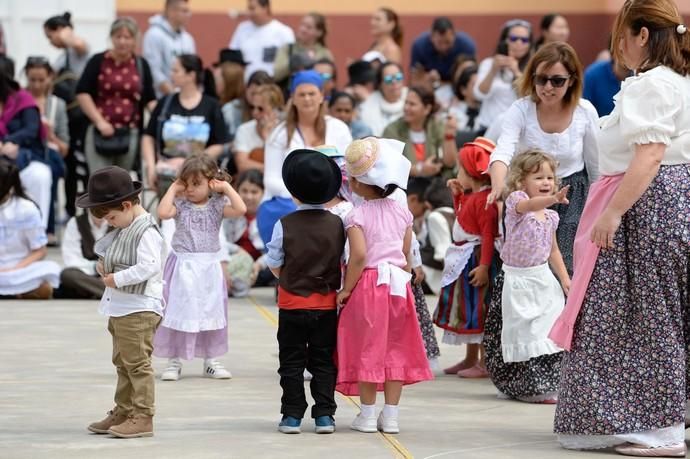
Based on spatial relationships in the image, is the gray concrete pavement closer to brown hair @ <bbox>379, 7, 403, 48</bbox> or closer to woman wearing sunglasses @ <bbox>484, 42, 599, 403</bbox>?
woman wearing sunglasses @ <bbox>484, 42, 599, 403</bbox>

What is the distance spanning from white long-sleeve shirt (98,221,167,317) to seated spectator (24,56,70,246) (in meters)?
7.59

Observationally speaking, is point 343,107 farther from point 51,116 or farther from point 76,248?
point 51,116

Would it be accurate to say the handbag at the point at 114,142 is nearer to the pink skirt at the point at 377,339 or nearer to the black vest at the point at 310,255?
the black vest at the point at 310,255

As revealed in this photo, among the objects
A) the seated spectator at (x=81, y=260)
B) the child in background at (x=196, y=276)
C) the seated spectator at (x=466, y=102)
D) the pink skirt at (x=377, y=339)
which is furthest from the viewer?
the seated spectator at (x=466, y=102)

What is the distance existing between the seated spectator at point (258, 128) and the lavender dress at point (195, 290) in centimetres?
439

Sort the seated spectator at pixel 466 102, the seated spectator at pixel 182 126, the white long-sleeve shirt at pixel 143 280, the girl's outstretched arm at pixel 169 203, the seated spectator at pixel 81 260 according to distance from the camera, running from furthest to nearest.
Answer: the seated spectator at pixel 466 102 → the seated spectator at pixel 182 126 → the seated spectator at pixel 81 260 → the girl's outstretched arm at pixel 169 203 → the white long-sleeve shirt at pixel 143 280

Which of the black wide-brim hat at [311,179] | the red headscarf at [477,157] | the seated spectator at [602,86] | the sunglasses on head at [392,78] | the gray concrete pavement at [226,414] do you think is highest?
the sunglasses on head at [392,78]

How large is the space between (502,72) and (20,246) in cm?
487

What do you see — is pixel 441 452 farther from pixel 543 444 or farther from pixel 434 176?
pixel 434 176

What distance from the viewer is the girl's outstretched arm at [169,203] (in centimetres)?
820

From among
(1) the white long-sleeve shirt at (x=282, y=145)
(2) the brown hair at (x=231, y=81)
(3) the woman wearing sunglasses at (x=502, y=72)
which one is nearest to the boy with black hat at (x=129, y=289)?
(1) the white long-sleeve shirt at (x=282, y=145)

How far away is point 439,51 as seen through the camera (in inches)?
640

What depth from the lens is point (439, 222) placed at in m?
11.9

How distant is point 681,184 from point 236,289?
19.9ft
